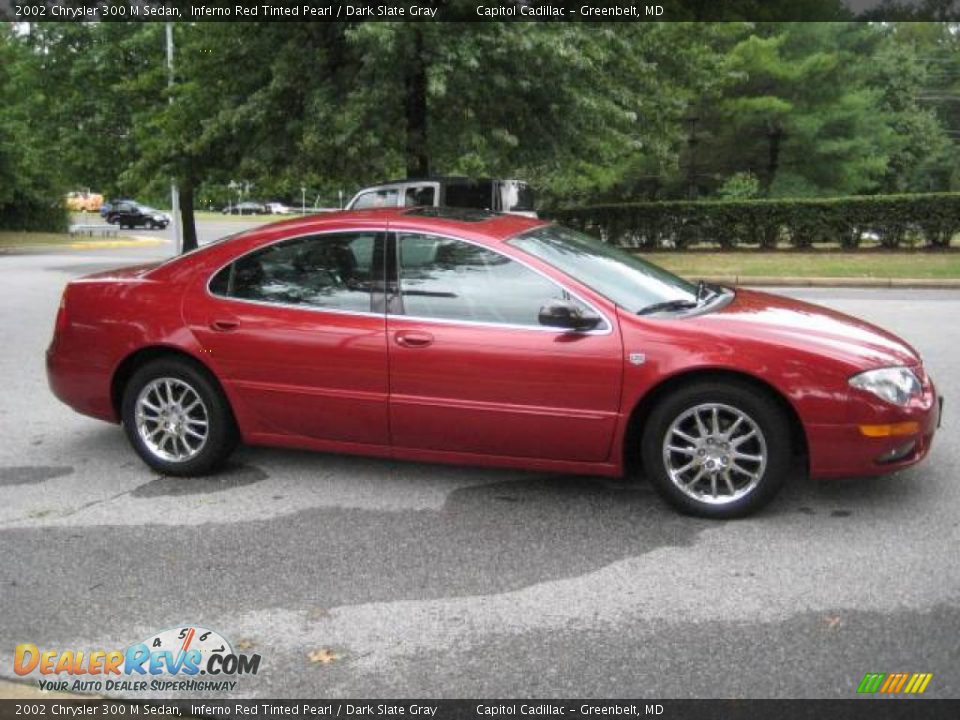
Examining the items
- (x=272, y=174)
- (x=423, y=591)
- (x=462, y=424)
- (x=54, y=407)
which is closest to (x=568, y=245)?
(x=462, y=424)

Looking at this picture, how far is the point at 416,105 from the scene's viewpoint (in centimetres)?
1334

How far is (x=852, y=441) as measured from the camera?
4.29 metres

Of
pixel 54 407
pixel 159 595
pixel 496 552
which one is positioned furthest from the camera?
pixel 54 407

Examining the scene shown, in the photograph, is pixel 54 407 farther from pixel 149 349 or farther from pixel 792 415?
pixel 792 415

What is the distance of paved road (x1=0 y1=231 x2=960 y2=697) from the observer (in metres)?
3.17

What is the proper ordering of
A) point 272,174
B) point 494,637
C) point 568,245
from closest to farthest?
point 494,637 < point 568,245 < point 272,174

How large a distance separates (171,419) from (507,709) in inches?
118

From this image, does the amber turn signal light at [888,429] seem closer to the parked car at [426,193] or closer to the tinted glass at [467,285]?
the tinted glass at [467,285]

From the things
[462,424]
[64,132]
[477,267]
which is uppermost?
[64,132]

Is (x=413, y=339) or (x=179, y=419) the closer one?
(x=413, y=339)

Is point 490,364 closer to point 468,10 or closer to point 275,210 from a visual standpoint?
point 468,10

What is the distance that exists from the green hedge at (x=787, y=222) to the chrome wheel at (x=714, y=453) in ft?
61.9

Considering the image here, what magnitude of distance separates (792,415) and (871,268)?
14.8 metres

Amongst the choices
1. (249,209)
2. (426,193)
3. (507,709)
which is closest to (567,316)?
(507,709)
